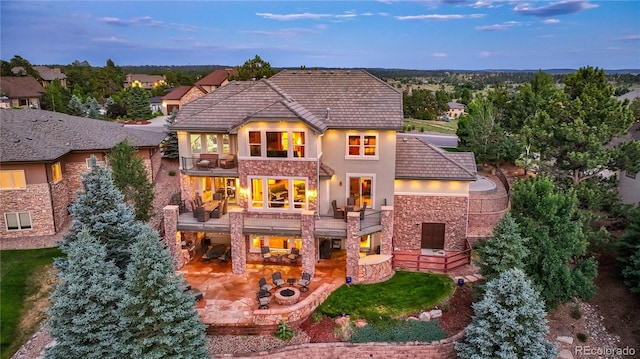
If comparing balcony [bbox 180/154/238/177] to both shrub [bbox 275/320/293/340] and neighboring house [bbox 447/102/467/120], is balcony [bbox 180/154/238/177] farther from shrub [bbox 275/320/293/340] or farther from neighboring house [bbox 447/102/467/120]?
neighboring house [bbox 447/102/467/120]

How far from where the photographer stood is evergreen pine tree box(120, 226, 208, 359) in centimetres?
1282

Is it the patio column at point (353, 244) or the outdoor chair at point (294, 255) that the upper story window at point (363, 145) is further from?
the outdoor chair at point (294, 255)

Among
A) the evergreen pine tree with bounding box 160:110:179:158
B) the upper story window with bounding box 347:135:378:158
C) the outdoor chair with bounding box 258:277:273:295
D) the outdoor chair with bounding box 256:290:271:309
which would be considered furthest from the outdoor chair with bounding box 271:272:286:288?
the evergreen pine tree with bounding box 160:110:179:158

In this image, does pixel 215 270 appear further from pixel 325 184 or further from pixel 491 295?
pixel 491 295

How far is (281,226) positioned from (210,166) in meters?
4.95

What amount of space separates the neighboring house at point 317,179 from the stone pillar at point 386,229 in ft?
0.16

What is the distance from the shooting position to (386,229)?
64.5 ft

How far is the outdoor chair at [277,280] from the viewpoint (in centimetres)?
1784

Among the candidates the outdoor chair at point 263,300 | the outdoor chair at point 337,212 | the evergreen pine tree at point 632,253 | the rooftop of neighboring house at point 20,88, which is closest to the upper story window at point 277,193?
the outdoor chair at point 337,212

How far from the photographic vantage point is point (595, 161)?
70.6ft

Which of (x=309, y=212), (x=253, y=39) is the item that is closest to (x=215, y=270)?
(x=309, y=212)

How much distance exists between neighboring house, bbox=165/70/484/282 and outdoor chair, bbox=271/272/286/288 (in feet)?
4.59

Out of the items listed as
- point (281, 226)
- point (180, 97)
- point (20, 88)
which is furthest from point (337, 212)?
point (20, 88)

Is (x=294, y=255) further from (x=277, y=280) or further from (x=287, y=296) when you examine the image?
(x=287, y=296)
